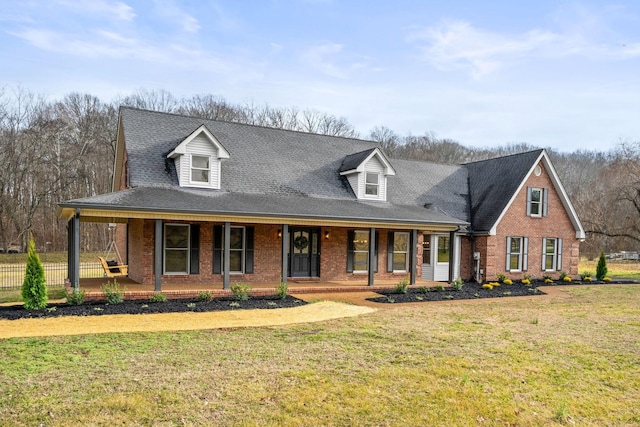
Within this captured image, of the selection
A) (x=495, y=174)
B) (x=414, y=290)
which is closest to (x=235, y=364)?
(x=414, y=290)

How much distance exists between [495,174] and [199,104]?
3599 centimetres

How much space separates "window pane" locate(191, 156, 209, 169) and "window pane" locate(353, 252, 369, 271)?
690 cm

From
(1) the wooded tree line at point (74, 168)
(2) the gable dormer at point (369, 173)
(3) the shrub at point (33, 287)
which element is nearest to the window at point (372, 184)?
(2) the gable dormer at point (369, 173)

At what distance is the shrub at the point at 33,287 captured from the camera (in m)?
11.9

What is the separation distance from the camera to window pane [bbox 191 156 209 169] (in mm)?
17234

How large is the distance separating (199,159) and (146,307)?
6457mm

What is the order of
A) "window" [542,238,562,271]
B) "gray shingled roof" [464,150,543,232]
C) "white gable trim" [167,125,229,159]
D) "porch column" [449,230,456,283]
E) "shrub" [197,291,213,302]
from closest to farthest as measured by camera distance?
1. "shrub" [197,291,213,302]
2. "white gable trim" [167,125,229,159]
3. "porch column" [449,230,456,283]
4. "gray shingled roof" [464,150,543,232]
5. "window" [542,238,562,271]

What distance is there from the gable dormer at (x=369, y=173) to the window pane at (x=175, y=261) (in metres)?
7.59

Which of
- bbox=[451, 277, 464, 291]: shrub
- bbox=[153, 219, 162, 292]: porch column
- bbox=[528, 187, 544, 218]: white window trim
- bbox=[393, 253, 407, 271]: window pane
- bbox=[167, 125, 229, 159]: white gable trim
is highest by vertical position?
bbox=[167, 125, 229, 159]: white gable trim

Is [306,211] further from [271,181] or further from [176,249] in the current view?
[176,249]

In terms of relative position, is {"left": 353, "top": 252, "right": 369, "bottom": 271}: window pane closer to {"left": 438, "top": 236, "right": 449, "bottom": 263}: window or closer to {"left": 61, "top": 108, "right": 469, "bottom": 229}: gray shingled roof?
{"left": 61, "top": 108, "right": 469, "bottom": 229}: gray shingled roof

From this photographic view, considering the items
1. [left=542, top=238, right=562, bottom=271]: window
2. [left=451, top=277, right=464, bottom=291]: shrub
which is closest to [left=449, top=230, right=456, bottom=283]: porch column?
[left=451, top=277, right=464, bottom=291]: shrub

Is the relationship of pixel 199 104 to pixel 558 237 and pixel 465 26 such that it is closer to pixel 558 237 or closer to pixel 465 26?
pixel 558 237

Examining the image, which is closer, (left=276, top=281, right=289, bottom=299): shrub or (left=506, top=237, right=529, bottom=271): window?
(left=276, top=281, right=289, bottom=299): shrub
